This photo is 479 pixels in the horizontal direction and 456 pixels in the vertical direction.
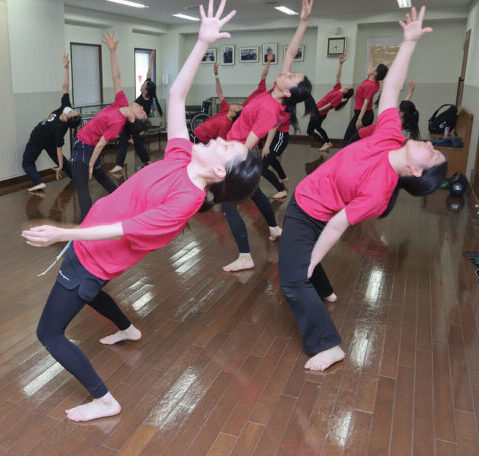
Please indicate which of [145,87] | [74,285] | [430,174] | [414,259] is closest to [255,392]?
[74,285]

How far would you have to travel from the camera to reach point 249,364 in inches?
94.4

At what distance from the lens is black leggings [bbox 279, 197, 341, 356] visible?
2303 mm

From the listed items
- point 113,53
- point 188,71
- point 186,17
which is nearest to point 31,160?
point 113,53

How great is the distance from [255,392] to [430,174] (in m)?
1.26

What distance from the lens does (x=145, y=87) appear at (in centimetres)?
701

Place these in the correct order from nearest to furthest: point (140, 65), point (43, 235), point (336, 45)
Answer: point (43, 235) → point (336, 45) → point (140, 65)

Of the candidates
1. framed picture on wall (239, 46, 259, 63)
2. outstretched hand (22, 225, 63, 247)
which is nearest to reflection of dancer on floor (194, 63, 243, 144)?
outstretched hand (22, 225, 63, 247)

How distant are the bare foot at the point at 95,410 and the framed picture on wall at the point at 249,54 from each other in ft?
36.4

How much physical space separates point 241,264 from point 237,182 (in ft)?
6.33

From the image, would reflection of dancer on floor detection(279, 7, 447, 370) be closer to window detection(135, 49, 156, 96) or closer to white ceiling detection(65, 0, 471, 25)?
white ceiling detection(65, 0, 471, 25)

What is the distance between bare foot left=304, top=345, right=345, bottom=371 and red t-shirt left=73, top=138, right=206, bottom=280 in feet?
3.56

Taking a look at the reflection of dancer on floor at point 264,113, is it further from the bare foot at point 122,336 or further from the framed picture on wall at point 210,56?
the framed picture on wall at point 210,56

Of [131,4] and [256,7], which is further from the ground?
[256,7]

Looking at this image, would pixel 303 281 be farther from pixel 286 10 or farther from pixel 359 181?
pixel 286 10
